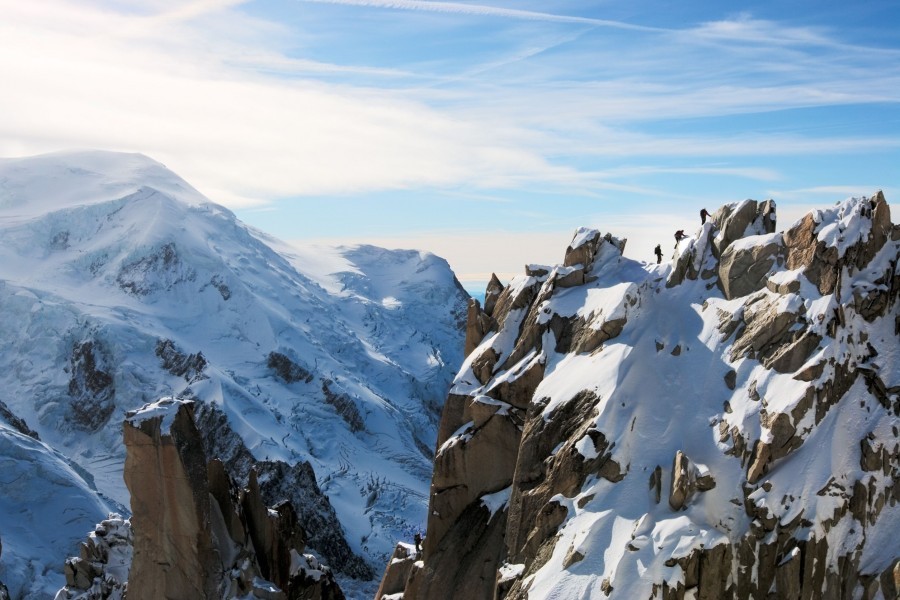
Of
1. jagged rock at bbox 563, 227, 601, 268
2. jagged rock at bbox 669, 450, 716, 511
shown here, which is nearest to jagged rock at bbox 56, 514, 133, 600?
jagged rock at bbox 563, 227, 601, 268

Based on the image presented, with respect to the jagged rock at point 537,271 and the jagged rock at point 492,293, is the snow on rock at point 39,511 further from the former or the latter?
the jagged rock at point 537,271

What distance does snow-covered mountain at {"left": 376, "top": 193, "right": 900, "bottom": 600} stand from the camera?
115 feet

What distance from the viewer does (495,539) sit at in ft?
148

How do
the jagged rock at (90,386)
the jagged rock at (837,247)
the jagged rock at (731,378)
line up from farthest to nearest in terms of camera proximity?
the jagged rock at (90,386) → the jagged rock at (731,378) → the jagged rock at (837,247)

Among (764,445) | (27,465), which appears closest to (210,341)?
(27,465)

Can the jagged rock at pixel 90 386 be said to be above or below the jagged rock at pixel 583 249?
below

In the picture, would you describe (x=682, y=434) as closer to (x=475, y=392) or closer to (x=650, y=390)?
(x=650, y=390)

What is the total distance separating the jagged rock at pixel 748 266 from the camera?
42.0 m

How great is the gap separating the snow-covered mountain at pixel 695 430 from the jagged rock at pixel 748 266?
93 millimetres

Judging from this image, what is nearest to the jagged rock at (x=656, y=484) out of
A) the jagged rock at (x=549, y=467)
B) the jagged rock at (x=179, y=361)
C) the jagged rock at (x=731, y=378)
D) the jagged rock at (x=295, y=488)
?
the jagged rock at (x=549, y=467)

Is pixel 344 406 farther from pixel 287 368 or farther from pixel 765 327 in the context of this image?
pixel 765 327

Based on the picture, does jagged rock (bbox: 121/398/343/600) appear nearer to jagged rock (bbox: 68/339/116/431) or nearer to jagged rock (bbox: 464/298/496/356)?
jagged rock (bbox: 464/298/496/356)

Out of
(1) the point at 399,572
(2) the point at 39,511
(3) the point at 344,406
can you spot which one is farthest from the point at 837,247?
(3) the point at 344,406

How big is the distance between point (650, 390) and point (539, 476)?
6.50m
